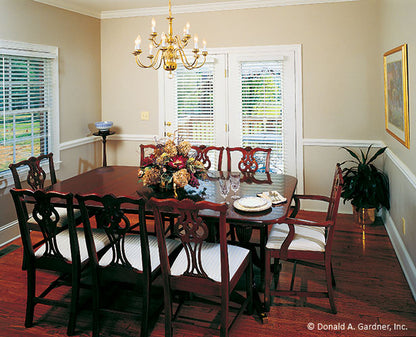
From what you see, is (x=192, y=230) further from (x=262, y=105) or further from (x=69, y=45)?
(x=69, y=45)

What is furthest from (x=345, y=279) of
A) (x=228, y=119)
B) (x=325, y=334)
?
(x=228, y=119)

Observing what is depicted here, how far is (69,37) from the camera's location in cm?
482

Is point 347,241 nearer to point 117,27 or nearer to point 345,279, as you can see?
point 345,279

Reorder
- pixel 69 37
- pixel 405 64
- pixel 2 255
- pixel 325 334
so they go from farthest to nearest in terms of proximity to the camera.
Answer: pixel 69 37
pixel 2 255
pixel 405 64
pixel 325 334

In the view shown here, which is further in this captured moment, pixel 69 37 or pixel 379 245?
pixel 69 37

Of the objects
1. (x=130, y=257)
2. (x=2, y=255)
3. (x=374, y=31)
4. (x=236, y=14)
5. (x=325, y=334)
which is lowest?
(x=325, y=334)

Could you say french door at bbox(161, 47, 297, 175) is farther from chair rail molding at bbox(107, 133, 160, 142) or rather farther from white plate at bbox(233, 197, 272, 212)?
white plate at bbox(233, 197, 272, 212)

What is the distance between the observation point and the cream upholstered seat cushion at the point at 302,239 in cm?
263

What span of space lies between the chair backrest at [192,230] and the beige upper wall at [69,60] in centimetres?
243

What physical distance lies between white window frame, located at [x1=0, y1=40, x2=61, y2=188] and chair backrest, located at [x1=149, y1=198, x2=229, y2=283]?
242 centimetres

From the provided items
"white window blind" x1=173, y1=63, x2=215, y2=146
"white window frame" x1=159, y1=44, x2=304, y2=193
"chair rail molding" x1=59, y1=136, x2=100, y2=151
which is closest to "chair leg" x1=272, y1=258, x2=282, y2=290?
"white window frame" x1=159, y1=44, x2=304, y2=193

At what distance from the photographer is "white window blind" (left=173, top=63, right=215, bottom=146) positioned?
5090 millimetres

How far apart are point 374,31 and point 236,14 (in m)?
1.64

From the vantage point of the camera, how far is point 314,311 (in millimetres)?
2676
